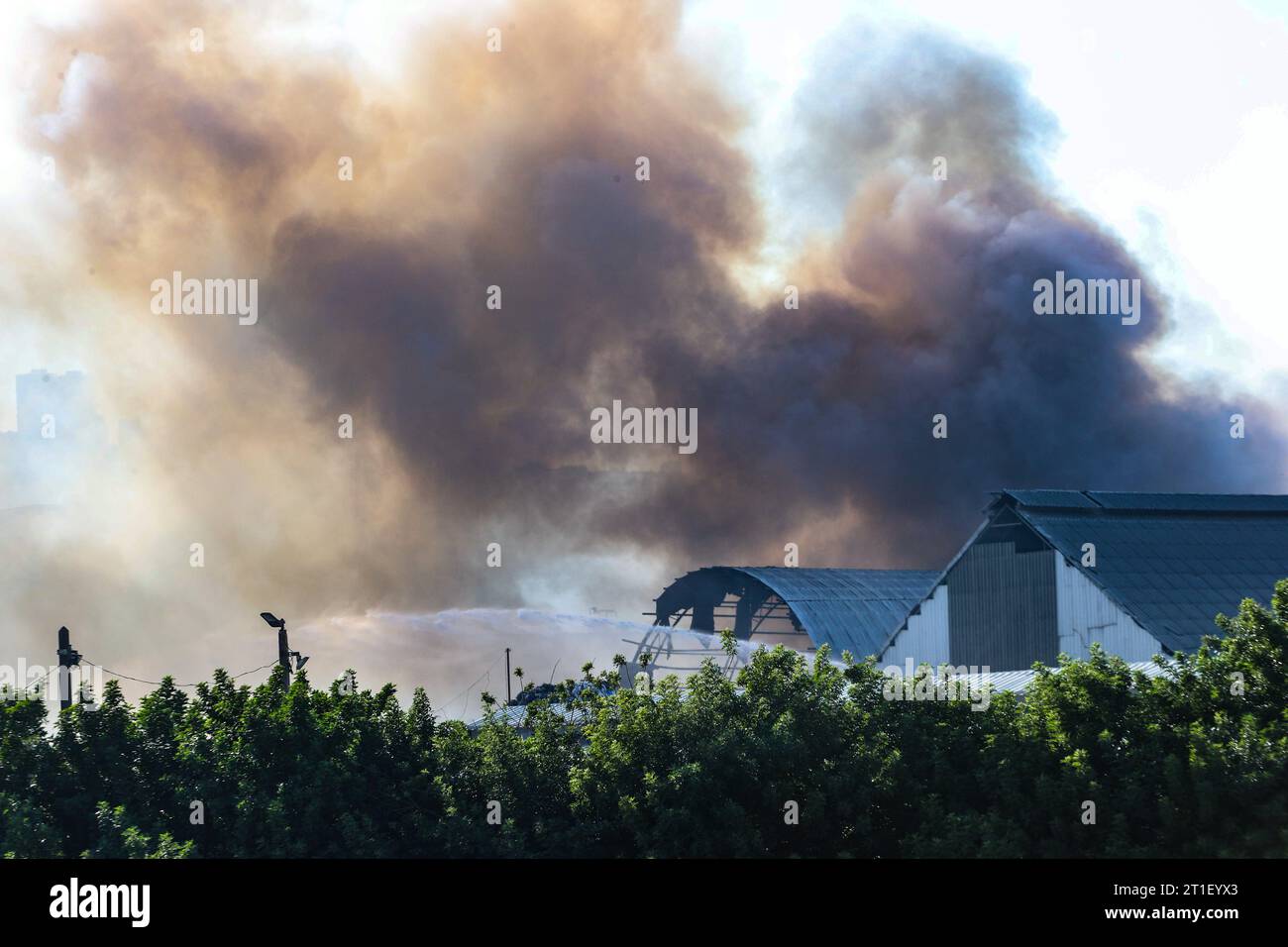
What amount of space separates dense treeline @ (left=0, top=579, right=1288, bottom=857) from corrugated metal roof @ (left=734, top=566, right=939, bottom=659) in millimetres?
39996

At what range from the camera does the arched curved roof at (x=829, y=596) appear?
7956 centimetres

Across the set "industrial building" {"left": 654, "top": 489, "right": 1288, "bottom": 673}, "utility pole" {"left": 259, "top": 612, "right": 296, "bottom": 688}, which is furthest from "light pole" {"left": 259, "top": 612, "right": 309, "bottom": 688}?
"industrial building" {"left": 654, "top": 489, "right": 1288, "bottom": 673}

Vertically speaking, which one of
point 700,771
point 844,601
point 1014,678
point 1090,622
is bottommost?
point 700,771

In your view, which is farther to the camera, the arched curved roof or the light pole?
the arched curved roof

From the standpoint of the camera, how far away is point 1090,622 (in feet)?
188

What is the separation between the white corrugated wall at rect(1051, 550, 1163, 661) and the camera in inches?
2158

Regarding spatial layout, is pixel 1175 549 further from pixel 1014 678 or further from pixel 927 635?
pixel 1014 678

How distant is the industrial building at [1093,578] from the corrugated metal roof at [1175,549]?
0.19 feet

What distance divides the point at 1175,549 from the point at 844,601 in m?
24.7

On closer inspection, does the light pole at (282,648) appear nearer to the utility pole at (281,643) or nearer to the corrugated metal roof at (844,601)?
the utility pole at (281,643)

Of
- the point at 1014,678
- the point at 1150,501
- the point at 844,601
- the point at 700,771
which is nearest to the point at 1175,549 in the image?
the point at 1150,501

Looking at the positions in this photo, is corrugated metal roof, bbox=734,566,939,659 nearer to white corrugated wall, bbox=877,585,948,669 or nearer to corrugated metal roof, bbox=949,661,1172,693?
white corrugated wall, bbox=877,585,948,669
